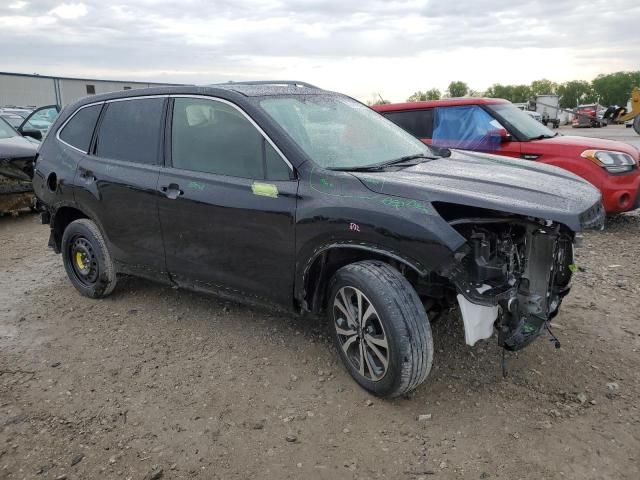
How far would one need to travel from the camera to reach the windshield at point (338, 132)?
3.42 m

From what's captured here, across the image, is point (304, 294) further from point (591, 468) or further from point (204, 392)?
point (591, 468)

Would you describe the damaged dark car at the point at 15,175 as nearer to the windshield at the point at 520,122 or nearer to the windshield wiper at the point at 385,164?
the windshield wiper at the point at 385,164

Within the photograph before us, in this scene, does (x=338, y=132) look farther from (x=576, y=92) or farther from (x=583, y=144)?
(x=576, y=92)

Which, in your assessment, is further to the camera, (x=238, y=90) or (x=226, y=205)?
(x=238, y=90)

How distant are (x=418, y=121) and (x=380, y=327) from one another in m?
5.09

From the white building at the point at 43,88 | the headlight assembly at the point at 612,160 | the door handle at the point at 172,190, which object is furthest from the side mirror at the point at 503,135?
the white building at the point at 43,88

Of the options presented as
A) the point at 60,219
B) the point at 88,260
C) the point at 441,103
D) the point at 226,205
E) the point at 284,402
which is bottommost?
the point at 284,402

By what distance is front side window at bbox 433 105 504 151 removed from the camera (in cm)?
695

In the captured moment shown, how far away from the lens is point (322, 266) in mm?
3297

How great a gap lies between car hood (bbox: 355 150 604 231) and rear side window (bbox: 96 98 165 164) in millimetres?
1767

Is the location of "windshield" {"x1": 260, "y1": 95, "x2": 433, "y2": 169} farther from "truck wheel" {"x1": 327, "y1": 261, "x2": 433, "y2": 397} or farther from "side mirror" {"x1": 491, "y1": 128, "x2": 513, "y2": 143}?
"side mirror" {"x1": 491, "y1": 128, "x2": 513, "y2": 143}

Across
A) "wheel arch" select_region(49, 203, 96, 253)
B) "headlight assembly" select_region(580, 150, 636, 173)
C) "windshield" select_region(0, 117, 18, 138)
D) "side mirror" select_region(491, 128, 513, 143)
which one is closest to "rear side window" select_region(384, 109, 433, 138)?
"side mirror" select_region(491, 128, 513, 143)

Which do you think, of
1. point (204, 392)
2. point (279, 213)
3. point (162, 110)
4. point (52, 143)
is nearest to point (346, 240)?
point (279, 213)

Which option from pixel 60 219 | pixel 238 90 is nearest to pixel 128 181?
pixel 238 90
